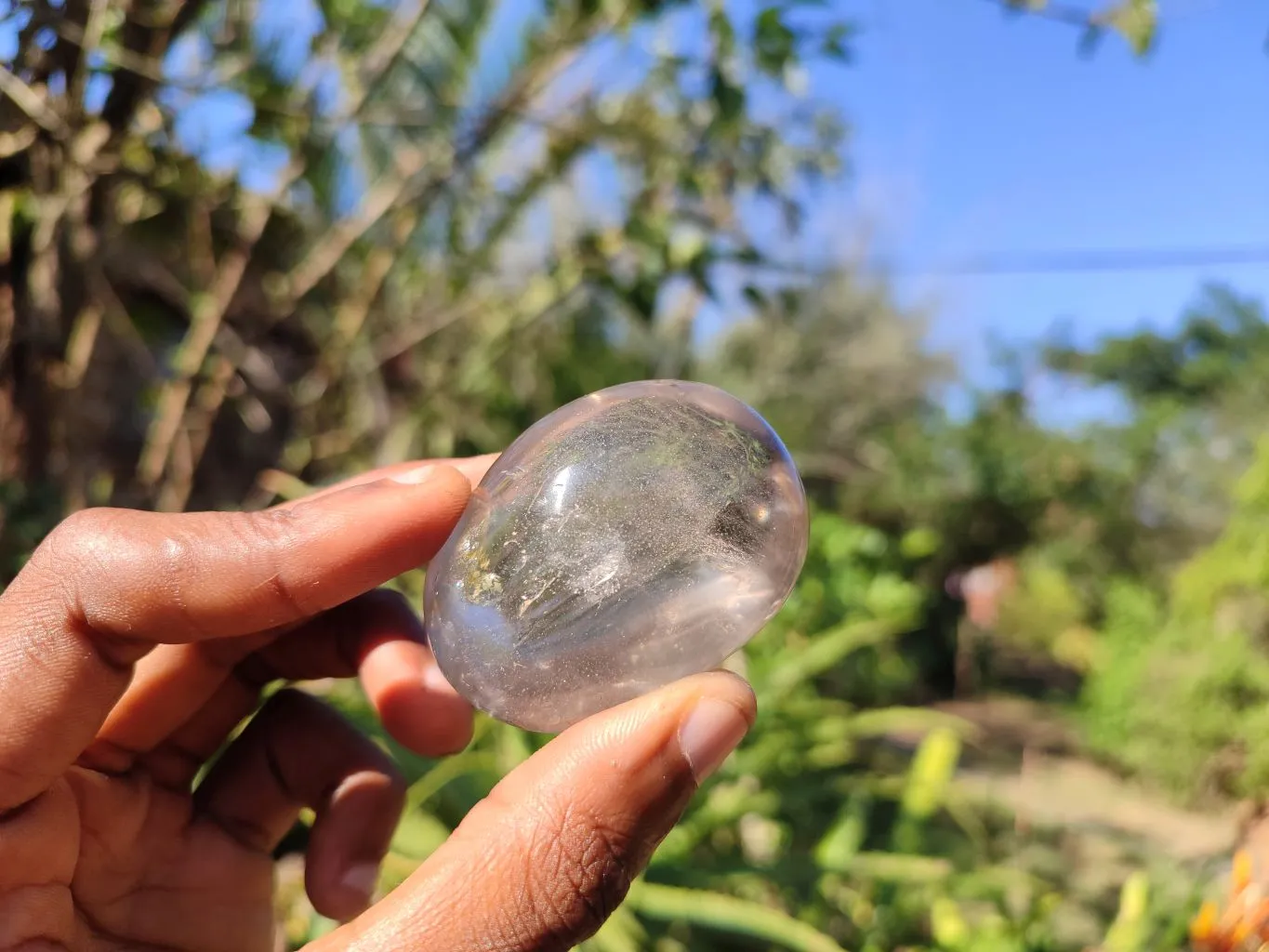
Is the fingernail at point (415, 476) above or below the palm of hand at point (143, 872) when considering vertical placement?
above

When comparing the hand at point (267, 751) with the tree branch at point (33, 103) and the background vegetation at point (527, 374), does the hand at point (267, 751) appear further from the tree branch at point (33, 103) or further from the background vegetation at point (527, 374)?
the tree branch at point (33, 103)

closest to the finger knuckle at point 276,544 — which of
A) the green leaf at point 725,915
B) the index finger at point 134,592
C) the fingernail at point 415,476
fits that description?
the index finger at point 134,592

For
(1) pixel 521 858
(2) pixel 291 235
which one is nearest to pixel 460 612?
(1) pixel 521 858

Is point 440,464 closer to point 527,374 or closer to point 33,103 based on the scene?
point 33,103

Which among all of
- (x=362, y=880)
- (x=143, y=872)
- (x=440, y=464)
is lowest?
(x=362, y=880)

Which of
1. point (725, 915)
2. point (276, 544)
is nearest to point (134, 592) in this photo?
point (276, 544)

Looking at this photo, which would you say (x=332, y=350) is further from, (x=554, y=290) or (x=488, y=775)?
(x=488, y=775)
